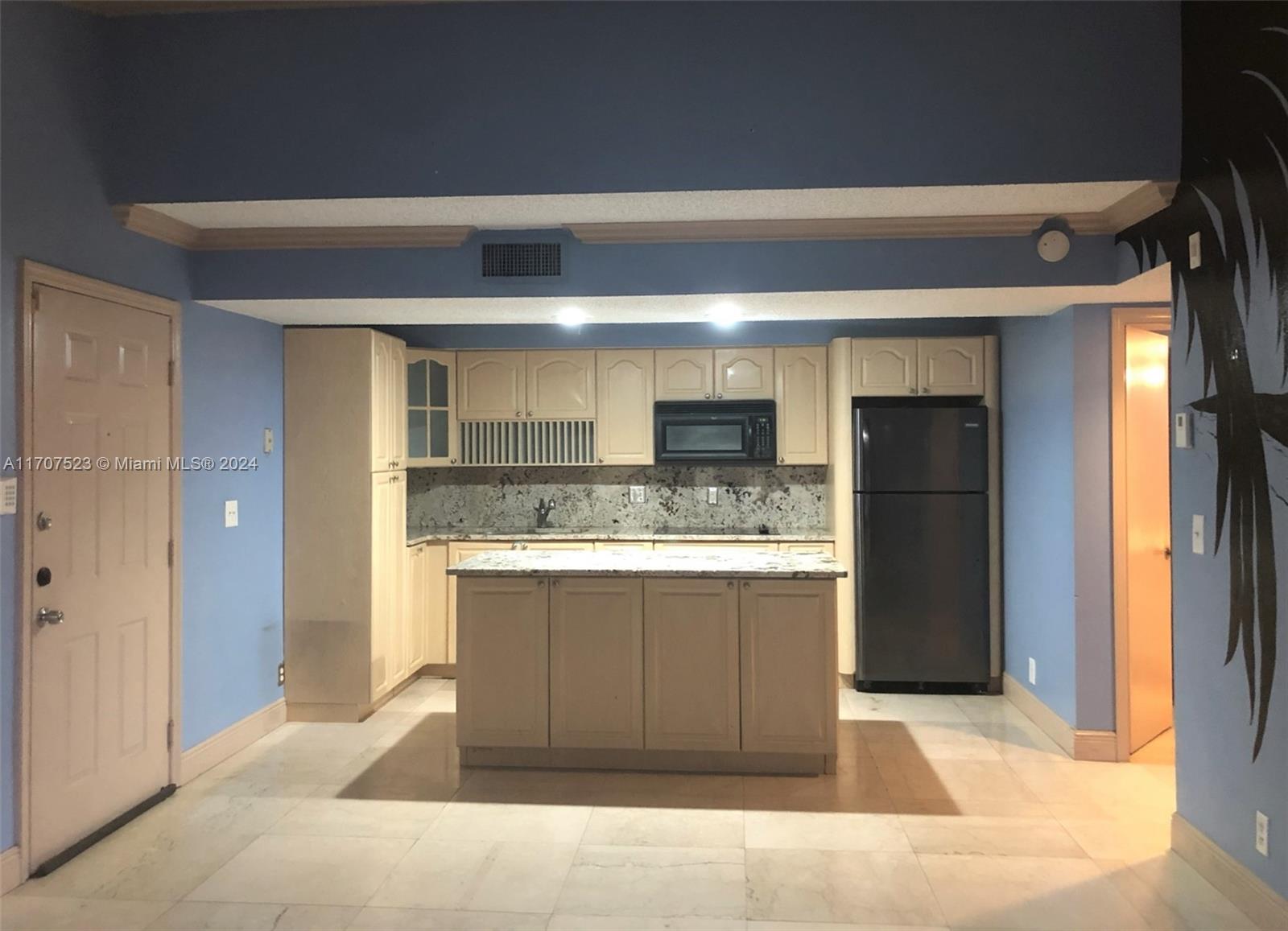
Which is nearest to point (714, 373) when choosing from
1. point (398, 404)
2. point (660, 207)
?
point (398, 404)

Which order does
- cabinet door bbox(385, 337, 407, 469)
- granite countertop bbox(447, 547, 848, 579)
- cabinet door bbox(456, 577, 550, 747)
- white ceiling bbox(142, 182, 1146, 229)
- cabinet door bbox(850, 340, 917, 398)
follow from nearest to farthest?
white ceiling bbox(142, 182, 1146, 229), granite countertop bbox(447, 547, 848, 579), cabinet door bbox(456, 577, 550, 747), cabinet door bbox(385, 337, 407, 469), cabinet door bbox(850, 340, 917, 398)

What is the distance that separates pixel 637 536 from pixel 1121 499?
2.63m

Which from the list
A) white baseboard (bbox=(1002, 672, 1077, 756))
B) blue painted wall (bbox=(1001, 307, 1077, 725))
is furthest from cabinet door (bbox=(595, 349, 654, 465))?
white baseboard (bbox=(1002, 672, 1077, 756))

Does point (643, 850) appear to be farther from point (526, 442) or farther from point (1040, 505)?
point (526, 442)

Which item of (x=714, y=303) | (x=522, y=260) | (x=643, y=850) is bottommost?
(x=643, y=850)

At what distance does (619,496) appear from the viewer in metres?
5.68

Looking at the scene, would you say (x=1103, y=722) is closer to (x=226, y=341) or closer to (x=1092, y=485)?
(x=1092, y=485)

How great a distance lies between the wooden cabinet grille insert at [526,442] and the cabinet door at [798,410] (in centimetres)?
124

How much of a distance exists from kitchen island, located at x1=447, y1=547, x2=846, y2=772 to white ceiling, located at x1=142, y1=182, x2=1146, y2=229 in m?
1.44

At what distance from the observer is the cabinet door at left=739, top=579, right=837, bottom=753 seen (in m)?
3.42

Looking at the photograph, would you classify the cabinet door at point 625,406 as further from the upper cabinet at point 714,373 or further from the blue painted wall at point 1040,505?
the blue painted wall at point 1040,505

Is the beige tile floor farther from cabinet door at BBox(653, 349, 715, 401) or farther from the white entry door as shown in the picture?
cabinet door at BBox(653, 349, 715, 401)

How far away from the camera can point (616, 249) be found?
3.49 meters

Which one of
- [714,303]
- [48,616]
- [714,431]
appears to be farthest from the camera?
[714,431]
